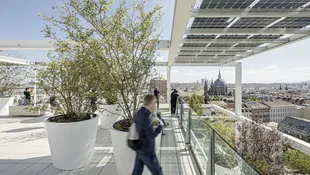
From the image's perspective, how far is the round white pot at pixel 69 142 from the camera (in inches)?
133

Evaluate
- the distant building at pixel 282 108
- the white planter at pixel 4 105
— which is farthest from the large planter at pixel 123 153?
the distant building at pixel 282 108

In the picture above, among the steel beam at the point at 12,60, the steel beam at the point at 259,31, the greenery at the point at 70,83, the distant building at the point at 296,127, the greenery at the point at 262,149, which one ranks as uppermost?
the steel beam at the point at 259,31

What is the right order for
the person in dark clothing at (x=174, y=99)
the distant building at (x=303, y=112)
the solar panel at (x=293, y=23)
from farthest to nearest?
the distant building at (x=303, y=112) → the person in dark clothing at (x=174, y=99) → the solar panel at (x=293, y=23)

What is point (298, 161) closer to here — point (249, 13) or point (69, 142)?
point (249, 13)

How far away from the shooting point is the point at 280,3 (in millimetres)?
4434

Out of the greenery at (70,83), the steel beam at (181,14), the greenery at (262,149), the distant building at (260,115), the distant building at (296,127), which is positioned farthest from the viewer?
the distant building at (296,127)

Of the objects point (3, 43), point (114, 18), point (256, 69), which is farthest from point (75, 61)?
point (256, 69)

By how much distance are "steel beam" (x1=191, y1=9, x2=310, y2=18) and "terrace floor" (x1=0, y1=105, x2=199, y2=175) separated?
11.6 ft

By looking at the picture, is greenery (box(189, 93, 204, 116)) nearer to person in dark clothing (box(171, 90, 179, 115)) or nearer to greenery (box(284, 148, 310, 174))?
person in dark clothing (box(171, 90, 179, 115))

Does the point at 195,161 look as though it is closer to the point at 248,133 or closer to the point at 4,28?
the point at 248,133

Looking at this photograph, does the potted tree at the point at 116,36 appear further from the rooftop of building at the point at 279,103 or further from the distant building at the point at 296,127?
the rooftop of building at the point at 279,103

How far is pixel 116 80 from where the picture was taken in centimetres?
362

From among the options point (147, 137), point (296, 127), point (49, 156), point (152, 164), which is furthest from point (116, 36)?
point (296, 127)

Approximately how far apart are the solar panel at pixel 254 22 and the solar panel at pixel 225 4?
0.93 metres
